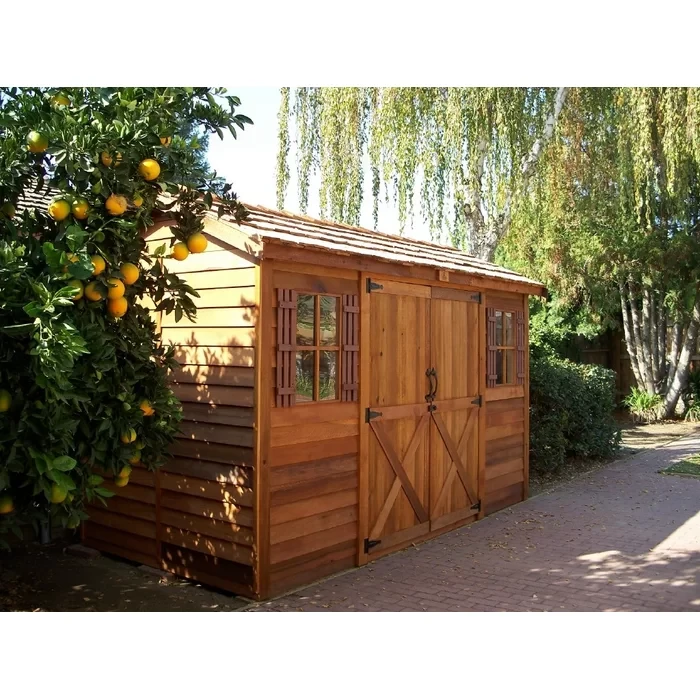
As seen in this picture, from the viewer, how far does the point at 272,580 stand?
5043 millimetres

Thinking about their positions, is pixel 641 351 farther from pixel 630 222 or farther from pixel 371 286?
pixel 371 286

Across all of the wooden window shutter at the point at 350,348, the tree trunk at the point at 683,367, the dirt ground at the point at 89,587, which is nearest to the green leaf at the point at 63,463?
the dirt ground at the point at 89,587

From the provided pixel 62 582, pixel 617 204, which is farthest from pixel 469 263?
pixel 617 204

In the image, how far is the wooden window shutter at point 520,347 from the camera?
8.44 metres

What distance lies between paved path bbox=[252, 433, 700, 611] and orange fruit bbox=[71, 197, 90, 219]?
2.80 m

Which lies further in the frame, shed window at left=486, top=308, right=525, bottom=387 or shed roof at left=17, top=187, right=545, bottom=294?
shed window at left=486, top=308, right=525, bottom=387

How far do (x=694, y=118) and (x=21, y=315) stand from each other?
1220 cm

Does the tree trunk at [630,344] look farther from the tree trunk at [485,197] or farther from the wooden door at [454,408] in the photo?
the wooden door at [454,408]

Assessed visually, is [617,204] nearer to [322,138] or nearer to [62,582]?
[322,138]

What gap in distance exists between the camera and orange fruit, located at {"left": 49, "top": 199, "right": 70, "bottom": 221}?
3746mm

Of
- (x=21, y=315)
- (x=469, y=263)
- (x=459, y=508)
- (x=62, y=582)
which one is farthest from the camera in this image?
(x=469, y=263)

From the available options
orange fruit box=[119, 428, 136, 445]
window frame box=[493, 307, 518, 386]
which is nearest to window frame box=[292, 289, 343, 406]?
orange fruit box=[119, 428, 136, 445]

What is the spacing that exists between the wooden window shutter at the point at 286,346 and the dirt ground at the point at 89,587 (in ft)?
4.81

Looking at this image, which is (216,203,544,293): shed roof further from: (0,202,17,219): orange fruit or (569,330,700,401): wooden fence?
(569,330,700,401): wooden fence
